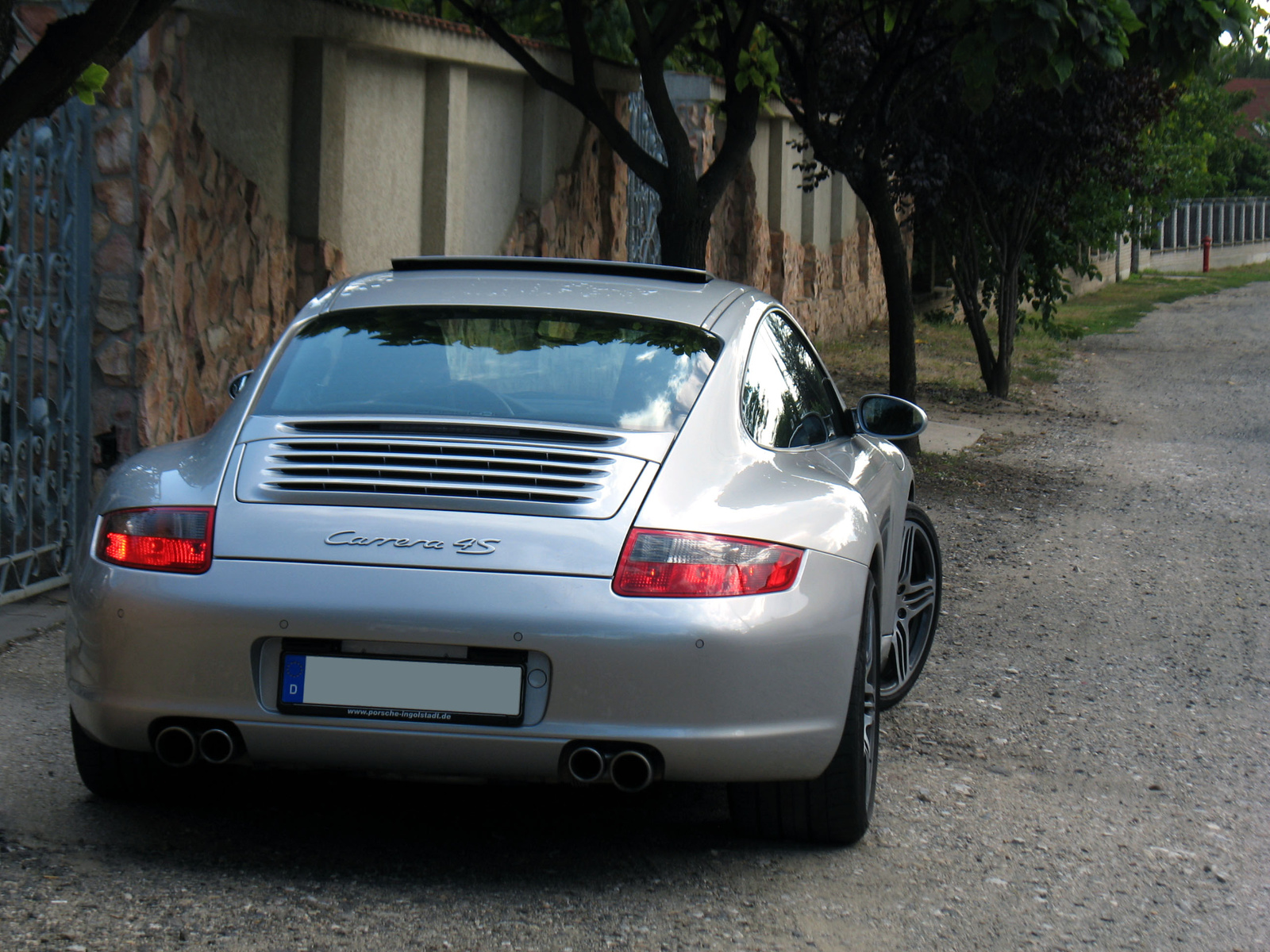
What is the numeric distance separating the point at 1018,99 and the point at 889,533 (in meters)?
10.5

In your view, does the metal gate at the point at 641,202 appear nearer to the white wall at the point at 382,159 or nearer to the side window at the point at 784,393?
the white wall at the point at 382,159

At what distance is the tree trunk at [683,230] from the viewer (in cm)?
988

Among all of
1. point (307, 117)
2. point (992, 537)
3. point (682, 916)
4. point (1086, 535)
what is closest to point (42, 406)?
point (307, 117)

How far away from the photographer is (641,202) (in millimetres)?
14469

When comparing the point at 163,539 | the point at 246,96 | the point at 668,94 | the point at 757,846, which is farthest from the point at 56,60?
the point at 668,94

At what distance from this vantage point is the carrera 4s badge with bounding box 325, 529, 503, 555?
130 inches

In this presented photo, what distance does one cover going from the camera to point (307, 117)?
8789 mm

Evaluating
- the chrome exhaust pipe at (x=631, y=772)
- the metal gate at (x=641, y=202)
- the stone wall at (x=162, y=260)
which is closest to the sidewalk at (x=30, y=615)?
the stone wall at (x=162, y=260)

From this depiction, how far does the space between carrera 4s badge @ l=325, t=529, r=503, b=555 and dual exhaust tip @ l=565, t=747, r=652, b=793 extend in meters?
0.48

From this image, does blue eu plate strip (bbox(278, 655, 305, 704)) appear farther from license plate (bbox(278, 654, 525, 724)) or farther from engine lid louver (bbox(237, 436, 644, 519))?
engine lid louver (bbox(237, 436, 644, 519))

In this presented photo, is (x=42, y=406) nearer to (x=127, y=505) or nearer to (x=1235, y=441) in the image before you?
(x=127, y=505)

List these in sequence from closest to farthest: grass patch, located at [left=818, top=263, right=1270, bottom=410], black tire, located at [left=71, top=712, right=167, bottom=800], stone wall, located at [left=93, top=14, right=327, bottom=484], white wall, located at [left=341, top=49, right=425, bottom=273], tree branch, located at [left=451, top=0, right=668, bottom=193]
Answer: black tire, located at [left=71, top=712, right=167, bottom=800], stone wall, located at [left=93, top=14, right=327, bottom=484], white wall, located at [left=341, top=49, right=425, bottom=273], tree branch, located at [left=451, top=0, right=668, bottom=193], grass patch, located at [left=818, top=263, right=1270, bottom=410]

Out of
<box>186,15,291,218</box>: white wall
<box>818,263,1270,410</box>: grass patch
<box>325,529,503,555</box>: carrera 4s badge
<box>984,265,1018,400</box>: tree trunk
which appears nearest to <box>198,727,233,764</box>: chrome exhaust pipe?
<box>325,529,503,555</box>: carrera 4s badge

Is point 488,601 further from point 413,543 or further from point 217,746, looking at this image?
point 217,746
